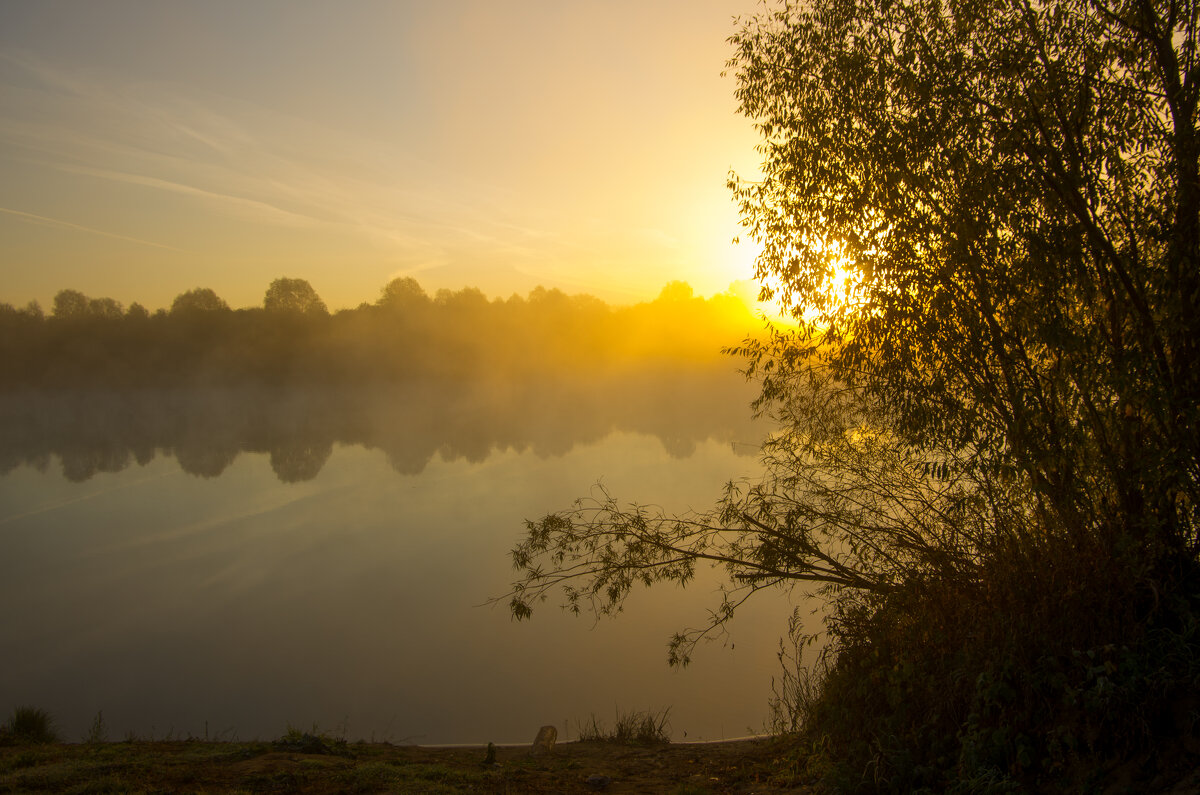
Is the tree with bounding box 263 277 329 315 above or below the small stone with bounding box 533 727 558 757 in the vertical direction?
above

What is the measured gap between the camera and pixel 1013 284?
4.66 metres

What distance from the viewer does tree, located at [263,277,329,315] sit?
198 feet

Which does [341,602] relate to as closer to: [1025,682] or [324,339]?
[1025,682]

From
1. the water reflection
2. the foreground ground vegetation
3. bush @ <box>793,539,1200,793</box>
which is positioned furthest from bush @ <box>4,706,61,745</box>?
the water reflection

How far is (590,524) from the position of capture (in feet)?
23.4

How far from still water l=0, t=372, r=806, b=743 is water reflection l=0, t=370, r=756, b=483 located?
18.6 inches

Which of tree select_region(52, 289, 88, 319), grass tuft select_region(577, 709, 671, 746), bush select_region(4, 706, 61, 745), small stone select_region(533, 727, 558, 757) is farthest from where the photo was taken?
tree select_region(52, 289, 88, 319)

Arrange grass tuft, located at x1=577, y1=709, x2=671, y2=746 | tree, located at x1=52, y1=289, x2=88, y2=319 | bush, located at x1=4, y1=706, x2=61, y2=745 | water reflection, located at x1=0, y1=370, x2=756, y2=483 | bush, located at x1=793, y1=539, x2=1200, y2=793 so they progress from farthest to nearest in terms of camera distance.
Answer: tree, located at x1=52, y1=289, x2=88, y2=319 → water reflection, located at x1=0, y1=370, x2=756, y2=483 → grass tuft, located at x1=577, y1=709, x2=671, y2=746 → bush, located at x1=4, y1=706, x2=61, y2=745 → bush, located at x1=793, y1=539, x2=1200, y2=793

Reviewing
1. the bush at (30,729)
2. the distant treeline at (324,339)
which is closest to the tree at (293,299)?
the distant treeline at (324,339)

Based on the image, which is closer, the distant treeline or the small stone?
the small stone

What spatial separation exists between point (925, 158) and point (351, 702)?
26.8ft

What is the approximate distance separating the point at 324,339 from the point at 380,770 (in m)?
63.3

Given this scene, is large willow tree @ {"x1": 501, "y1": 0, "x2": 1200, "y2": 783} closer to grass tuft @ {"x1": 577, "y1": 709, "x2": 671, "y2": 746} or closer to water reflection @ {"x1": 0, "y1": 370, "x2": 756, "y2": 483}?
grass tuft @ {"x1": 577, "y1": 709, "x2": 671, "y2": 746}

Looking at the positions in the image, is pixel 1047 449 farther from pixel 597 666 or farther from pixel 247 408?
pixel 247 408
